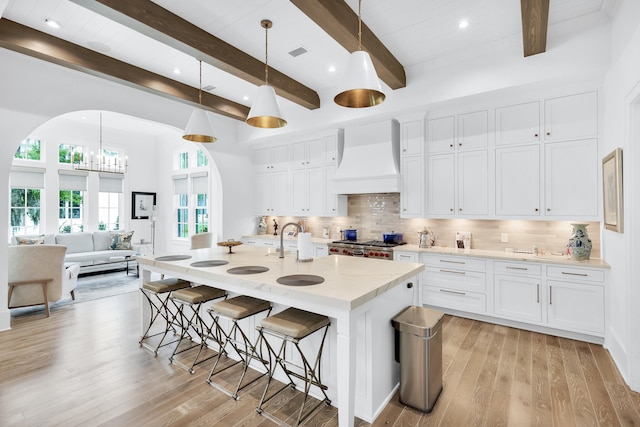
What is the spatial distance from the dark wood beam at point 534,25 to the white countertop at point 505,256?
232 cm

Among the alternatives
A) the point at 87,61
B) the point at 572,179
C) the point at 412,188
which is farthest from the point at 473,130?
the point at 87,61

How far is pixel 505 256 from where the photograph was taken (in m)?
3.71

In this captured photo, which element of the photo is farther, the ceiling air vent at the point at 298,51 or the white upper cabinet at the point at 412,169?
the white upper cabinet at the point at 412,169

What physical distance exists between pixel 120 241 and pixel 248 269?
20.7 feet

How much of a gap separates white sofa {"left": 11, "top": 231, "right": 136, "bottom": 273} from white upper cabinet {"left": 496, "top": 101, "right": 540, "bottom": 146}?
751cm

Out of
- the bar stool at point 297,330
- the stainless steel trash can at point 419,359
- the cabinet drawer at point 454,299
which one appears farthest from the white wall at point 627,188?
the bar stool at point 297,330

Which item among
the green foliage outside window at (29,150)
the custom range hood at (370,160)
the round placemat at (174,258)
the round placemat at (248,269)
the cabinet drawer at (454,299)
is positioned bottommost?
the cabinet drawer at (454,299)

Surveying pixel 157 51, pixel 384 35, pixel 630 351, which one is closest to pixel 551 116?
pixel 384 35

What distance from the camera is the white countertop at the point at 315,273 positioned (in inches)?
72.3

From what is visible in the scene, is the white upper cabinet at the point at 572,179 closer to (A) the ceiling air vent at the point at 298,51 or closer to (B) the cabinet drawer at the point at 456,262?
(B) the cabinet drawer at the point at 456,262

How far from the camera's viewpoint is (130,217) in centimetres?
818

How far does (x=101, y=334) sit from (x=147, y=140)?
6.57m

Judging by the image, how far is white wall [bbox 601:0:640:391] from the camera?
2.42 meters

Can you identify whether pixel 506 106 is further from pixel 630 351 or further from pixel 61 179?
pixel 61 179
